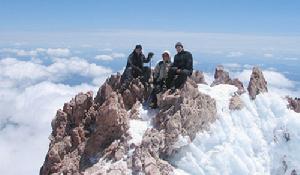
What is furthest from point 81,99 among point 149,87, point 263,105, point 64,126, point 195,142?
point 263,105

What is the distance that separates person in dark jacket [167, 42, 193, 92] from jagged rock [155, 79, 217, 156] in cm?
58

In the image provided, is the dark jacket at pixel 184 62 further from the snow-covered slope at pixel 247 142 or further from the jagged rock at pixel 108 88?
the jagged rock at pixel 108 88

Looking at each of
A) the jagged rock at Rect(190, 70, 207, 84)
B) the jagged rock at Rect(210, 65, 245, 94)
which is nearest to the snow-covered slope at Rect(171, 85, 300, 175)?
the jagged rock at Rect(210, 65, 245, 94)

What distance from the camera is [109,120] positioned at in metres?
25.0

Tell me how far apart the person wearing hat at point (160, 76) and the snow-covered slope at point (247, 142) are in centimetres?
180

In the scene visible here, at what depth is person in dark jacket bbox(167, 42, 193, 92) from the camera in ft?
88.3

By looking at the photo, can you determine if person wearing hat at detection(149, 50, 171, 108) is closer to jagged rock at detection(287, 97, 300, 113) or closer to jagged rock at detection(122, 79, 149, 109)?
jagged rock at detection(122, 79, 149, 109)

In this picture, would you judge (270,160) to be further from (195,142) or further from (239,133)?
(195,142)

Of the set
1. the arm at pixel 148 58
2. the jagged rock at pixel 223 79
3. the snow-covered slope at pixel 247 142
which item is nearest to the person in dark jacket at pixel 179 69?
the snow-covered slope at pixel 247 142

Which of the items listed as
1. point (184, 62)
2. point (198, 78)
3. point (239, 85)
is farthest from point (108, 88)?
point (239, 85)

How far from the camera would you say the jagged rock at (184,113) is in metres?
24.4

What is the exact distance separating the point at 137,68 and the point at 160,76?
1.48 metres

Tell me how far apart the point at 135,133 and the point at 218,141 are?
3561mm

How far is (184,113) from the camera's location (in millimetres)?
24969
